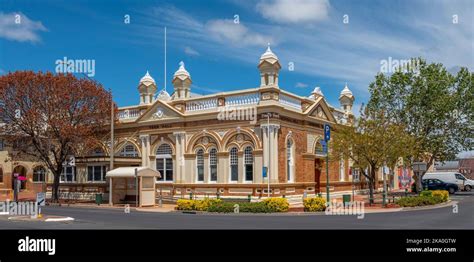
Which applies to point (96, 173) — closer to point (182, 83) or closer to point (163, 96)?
point (163, 96)

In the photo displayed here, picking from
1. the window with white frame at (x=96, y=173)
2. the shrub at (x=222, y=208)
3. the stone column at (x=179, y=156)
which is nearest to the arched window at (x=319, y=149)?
the stone column at (x=179, y=156)

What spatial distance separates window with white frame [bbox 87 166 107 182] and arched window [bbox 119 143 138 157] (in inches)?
81.0

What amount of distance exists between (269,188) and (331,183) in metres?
9.07

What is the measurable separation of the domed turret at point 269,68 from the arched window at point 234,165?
5.01 metres

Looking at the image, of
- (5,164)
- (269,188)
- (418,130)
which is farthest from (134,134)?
(418,130)

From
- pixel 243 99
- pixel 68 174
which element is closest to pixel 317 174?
pixel 243 99

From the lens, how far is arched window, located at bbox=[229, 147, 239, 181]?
110 feet

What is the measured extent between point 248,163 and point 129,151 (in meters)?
11.5

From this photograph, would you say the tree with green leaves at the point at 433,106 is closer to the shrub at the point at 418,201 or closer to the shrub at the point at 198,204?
the shrub at the point at 418,201

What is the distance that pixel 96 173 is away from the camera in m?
39.1

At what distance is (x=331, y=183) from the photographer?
3853 centimetres

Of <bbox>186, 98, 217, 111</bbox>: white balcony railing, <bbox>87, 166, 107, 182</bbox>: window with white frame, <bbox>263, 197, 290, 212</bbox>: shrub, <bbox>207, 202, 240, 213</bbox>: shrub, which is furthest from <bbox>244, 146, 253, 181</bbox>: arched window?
<bbox>87, 166, 107, 182</bbox>: window with white frame
